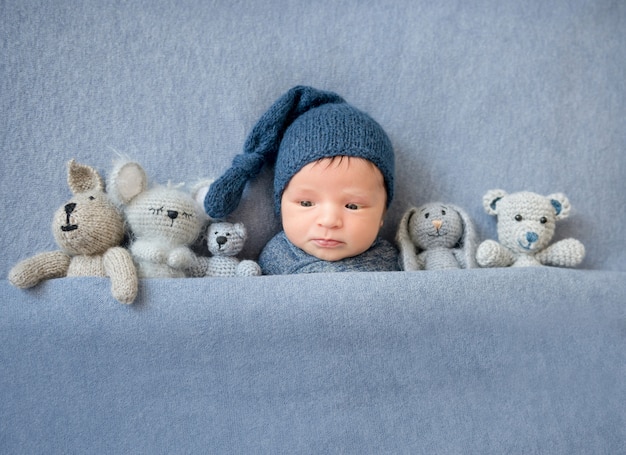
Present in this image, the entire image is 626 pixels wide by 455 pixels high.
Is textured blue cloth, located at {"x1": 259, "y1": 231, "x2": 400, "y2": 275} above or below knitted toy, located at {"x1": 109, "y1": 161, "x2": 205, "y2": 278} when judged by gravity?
below

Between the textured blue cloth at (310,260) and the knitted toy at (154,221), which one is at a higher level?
the knitted toy at (154,221)

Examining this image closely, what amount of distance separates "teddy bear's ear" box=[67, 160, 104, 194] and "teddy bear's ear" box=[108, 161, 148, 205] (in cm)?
5

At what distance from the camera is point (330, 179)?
100 centimetres

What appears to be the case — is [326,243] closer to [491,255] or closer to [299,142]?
[299,142]

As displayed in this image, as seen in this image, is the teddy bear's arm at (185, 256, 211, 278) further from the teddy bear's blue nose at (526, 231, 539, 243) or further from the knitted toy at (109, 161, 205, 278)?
the teddy bear's blue nose at (526, 231, 539, 243)

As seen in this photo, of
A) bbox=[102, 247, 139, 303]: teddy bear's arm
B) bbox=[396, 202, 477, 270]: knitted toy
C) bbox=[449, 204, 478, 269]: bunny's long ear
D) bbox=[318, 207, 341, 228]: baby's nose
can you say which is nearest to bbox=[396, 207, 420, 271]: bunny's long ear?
bbox=[396, 202, 477, 270]: knitted toy

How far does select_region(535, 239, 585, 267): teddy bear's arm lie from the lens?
43.6 inches

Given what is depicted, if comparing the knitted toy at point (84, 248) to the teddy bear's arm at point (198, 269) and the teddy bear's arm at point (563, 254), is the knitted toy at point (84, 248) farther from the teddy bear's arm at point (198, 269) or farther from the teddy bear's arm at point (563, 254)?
the teddy bear's arm at point (563, 254)

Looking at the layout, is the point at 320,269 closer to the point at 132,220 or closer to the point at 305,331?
the point at 305,331

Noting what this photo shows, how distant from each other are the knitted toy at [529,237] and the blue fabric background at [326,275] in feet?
0.25

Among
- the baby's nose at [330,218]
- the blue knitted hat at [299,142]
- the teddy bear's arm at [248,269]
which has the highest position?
the blue knitted hat at [299,142]

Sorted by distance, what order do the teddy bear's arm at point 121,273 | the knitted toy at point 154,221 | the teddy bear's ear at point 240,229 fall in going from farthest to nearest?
the teddy bear's ear at point 240,229, the knitted toy at point 154,221, the teddy bear's arm at point 121,273

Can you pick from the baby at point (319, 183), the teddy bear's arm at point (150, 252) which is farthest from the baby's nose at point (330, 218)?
the teddy bear's arm at point (150, 252)

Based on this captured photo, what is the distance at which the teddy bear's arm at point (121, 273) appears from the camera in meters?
0.85
